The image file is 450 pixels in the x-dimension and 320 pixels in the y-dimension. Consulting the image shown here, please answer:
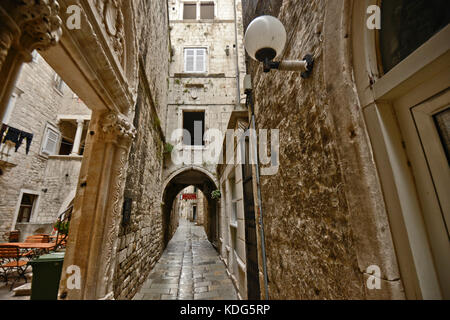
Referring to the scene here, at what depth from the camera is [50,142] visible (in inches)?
364

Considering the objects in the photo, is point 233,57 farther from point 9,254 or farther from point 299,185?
point 9,254

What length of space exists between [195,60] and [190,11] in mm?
3346

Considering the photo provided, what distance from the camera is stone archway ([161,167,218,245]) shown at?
8.10m

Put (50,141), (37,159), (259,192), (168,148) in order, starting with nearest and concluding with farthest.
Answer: (259,192) < (168,148) < (37,159) < (50,141)

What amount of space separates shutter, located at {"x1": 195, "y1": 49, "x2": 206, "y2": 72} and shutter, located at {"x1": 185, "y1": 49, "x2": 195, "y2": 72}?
20cm

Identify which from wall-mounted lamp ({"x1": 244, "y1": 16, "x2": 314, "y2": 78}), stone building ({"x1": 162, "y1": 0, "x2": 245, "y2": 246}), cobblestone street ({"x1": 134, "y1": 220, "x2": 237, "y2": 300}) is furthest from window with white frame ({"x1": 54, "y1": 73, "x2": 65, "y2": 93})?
wall-mounted lamp ({"x1": 244, "y1": 16, "x2": 314, "y2": 78})

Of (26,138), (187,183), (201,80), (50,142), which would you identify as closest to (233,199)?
(201,80)

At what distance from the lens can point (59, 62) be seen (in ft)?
5.46

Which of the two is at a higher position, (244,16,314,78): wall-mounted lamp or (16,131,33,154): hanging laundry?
(16,131,33,154): hanging laundry

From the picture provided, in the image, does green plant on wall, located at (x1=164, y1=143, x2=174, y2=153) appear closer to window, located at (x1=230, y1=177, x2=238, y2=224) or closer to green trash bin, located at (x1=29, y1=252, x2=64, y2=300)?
window, located at (x1=230, y1=177, x2=238, y2=224)

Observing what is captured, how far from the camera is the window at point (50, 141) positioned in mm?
8900

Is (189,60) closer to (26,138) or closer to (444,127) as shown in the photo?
(26,138)

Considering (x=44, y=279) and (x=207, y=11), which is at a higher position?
(x=207, y=11)

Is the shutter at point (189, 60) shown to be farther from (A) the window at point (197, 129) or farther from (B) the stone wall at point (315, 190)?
(B) the stone wall at point (315, 190)
